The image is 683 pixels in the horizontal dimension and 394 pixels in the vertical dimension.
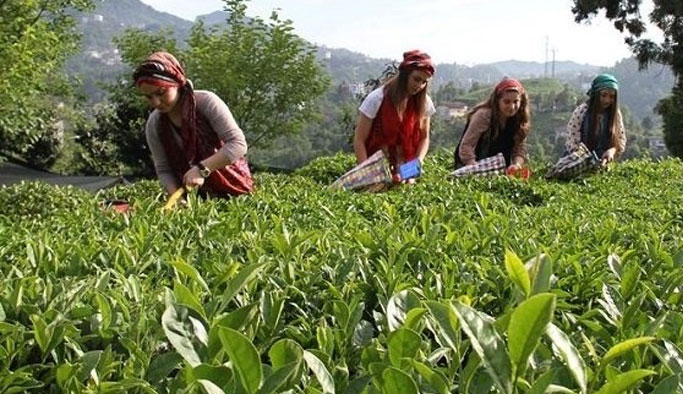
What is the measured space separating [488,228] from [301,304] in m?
1.12

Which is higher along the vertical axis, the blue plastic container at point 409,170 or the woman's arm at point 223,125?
the woman's arm at point 223,125

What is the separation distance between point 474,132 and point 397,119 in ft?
3.33

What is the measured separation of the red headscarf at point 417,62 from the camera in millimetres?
4953

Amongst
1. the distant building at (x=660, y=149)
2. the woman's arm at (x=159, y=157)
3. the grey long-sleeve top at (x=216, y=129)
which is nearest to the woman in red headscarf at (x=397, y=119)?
the grey long-sleeve top at (x=216, y=129)

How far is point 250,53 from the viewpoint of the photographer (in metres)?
18.4

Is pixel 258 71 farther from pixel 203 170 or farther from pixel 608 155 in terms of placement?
pixel 203 170

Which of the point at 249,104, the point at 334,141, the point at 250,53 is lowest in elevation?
the point at 334,141

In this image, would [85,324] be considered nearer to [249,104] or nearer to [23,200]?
[23,200]

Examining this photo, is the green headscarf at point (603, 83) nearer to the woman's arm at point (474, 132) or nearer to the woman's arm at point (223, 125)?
the woman's arm at point (474, 132)

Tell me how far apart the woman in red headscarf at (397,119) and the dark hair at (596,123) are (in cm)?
171

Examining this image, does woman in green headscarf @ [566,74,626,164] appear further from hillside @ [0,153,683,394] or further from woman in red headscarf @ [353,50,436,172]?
hillside @ [0,153,683,394]

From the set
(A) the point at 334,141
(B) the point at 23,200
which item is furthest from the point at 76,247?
(A) the point at 334,141

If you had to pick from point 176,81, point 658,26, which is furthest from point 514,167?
point 658,26

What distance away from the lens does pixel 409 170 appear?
521 cm
